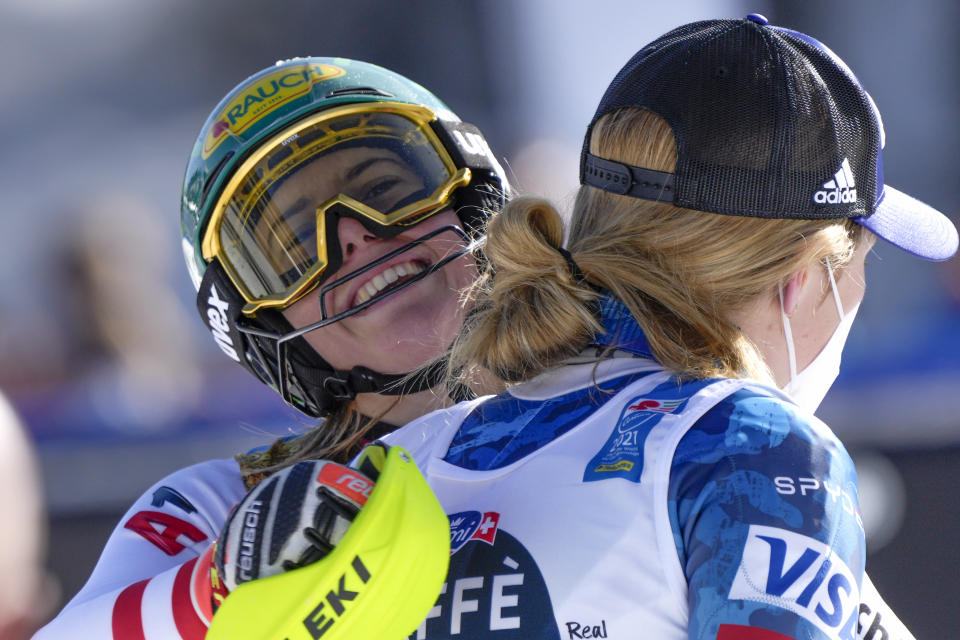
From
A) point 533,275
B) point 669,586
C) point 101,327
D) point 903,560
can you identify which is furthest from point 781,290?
point 101,327

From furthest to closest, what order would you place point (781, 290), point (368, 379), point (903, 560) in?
point (903, 560) < point (368, 379) < point (781, 290)

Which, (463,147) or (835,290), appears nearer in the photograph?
(835,290)

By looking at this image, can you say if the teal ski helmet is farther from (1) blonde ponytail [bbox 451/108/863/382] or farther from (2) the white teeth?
(1) blonde ponytail [bbox 451/108/863/382]

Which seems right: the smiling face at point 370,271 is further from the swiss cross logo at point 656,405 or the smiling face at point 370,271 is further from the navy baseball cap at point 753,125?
the swiss cross logo at point 656,405

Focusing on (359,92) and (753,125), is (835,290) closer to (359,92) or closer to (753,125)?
(753,125)

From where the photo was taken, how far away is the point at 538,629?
1112 mm

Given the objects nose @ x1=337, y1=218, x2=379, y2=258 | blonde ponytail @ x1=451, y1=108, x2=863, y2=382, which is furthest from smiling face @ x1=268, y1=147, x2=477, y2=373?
blonde ponytail @ x1=451, y1=108, x2=863, y2=382

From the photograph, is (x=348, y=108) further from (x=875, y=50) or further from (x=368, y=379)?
(x=875, y=50)

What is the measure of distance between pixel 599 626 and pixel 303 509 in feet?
1.11

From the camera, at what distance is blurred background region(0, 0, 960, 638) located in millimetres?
4074

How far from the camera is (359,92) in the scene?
2.35 m

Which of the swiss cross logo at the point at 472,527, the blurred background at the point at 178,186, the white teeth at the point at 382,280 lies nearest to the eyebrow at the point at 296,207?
the white teeth at the point at 382,280

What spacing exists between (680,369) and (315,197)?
48.3 inches

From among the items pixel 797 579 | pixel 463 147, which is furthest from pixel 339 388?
pixel 797 579
